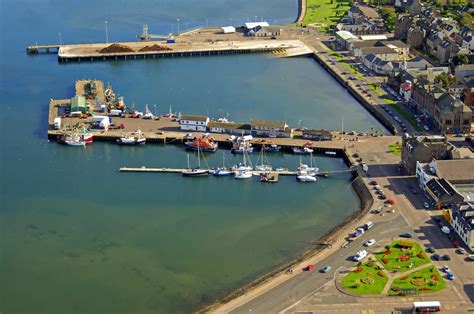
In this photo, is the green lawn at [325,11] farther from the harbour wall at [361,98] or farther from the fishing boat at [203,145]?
the fishing boat at [203,145]

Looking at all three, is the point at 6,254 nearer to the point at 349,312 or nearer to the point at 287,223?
the point at 287,223

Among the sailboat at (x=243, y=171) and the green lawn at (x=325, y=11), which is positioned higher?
the green lawn at (x=325, y=11)

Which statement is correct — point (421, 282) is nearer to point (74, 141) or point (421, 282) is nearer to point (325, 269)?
point (325, 269)

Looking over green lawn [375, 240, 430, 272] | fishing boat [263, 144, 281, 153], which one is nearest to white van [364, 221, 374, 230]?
green lawn [375, 240, 430, 272]

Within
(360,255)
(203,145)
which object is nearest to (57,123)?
(203,145)

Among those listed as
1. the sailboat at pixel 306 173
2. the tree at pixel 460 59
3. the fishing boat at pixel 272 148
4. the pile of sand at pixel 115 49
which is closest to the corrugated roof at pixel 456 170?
the sailboat at pixel 306 173

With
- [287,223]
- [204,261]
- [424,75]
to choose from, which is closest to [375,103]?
[424,75]

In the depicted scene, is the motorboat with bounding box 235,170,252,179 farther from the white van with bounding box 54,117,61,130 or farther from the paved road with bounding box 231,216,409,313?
the white van with bounding box 54,117,61,130
